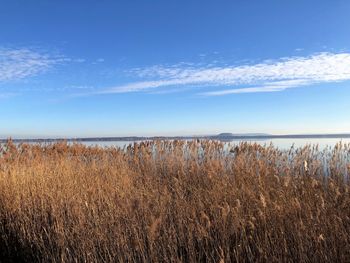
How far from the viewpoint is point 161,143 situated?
11.4 meters

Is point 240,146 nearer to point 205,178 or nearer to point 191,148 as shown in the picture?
point 191,148

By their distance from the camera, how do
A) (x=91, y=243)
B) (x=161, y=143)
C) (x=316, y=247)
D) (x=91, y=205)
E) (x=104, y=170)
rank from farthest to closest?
(x=161, y=143), (x=104, y=170), (x=91, y=205), (x=91, y=243), (x=316, y=247)

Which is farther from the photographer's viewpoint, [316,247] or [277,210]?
[277,210]

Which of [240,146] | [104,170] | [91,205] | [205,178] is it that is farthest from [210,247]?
[240,146]

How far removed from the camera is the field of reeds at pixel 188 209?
4172 millimetres

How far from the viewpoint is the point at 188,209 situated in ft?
17.7

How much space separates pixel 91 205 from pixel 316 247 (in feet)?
10.6

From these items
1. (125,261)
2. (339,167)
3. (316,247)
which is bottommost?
(125,261)

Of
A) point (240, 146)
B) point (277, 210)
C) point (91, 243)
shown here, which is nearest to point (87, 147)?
point (240, 146)

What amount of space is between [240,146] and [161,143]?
97.1 inches

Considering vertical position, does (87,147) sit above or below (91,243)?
above

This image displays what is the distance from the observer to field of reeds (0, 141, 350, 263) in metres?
4.17

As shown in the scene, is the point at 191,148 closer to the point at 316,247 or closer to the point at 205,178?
the point at 205,178

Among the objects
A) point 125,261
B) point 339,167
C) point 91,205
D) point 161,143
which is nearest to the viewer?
point 125,261
